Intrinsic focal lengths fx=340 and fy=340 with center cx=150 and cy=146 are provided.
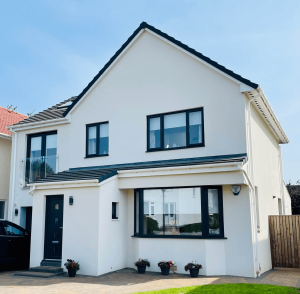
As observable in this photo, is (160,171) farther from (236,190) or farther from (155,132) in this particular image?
(236,190)

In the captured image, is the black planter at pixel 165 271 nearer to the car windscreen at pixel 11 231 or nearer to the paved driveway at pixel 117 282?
the paved driveway at pixel 117 282

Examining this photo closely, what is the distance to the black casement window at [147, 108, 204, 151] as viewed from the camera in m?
12.5

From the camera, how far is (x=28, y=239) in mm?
12969

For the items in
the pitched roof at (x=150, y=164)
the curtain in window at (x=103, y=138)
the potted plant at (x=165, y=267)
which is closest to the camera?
the potted plant at (x=165, y=267)

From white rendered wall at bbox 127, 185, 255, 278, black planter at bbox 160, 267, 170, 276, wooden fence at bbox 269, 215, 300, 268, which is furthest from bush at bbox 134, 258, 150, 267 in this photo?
wooden fence at bbox 269, 215, 300, 268

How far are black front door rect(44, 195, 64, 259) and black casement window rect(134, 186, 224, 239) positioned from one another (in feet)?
9.09

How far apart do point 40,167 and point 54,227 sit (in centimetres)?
427

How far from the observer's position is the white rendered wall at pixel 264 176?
12484 mm

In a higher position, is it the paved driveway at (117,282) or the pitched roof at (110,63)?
the pitched roof at (110,63)

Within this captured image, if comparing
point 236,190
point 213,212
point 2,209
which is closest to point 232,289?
point 213,212

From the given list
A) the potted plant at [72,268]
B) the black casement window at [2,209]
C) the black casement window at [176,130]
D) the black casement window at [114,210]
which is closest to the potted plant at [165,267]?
the black casement window at [114,210]

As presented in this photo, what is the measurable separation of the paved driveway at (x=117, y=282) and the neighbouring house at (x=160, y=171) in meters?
0.59

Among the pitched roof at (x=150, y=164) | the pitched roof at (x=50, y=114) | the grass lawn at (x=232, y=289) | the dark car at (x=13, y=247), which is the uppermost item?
the pitched roof at (x=50, y=114)

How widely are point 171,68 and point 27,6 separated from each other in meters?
5.85
